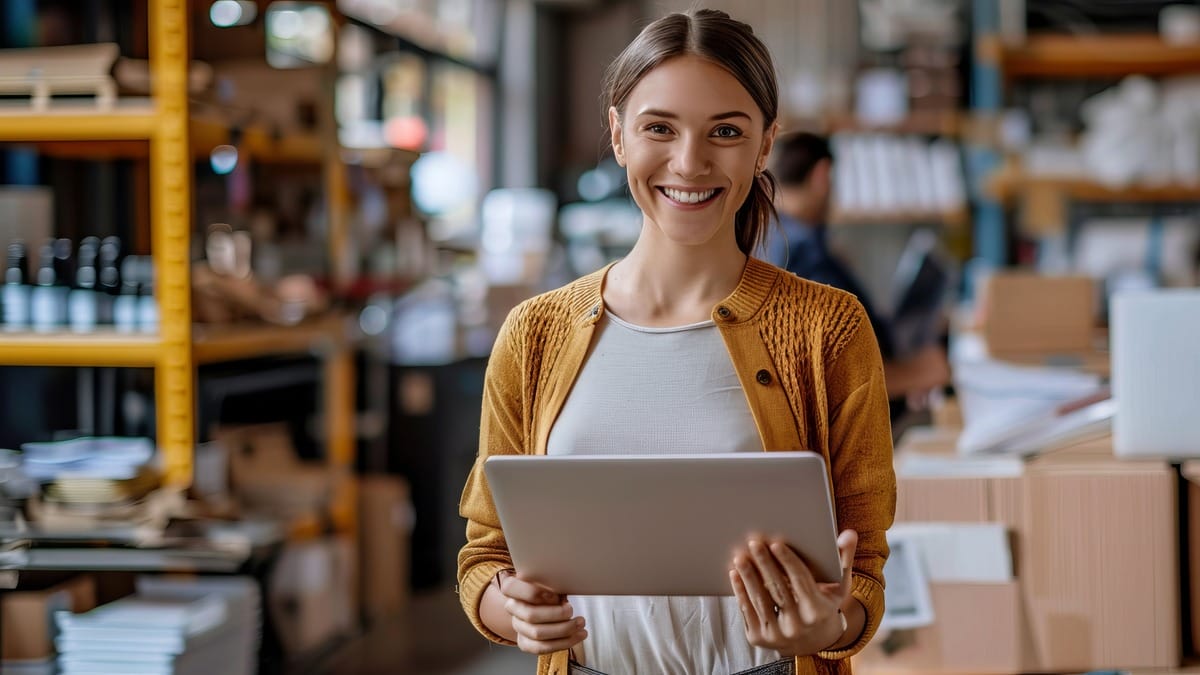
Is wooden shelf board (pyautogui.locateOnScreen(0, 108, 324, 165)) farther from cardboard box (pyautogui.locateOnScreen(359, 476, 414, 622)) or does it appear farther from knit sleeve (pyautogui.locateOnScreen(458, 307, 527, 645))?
knit sleeve (pyautogui.locateOnScreen(458, 307, 527, 645))

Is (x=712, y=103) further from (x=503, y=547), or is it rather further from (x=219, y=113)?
(x=219, y=113)

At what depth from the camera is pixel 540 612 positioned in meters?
1.15

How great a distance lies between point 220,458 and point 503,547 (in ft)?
7.50

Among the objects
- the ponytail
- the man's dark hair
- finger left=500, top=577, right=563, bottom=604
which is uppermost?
the man's dark hair

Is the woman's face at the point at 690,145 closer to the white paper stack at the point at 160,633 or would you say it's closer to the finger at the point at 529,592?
the finger at the point at 529,592

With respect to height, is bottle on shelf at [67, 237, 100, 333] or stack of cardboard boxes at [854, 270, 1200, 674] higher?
bottle on shelf at [67, 237, 100, 333]

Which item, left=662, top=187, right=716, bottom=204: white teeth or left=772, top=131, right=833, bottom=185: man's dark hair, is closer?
left=662, top=187, right=716, bottom=204: white teeth

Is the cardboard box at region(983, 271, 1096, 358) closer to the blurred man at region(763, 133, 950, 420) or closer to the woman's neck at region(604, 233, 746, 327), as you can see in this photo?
the blurred man at region(763, 133, 950, 420)

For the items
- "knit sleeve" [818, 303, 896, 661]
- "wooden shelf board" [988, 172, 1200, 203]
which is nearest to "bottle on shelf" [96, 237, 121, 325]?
"knit sleeve" [818, 303, 896, 661]

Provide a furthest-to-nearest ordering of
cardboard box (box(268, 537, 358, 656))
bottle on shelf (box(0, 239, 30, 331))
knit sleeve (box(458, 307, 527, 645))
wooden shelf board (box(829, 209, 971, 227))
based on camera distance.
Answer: wooden shelf board (box(829, 209, 971, 227)), cardboard box (box(268, 537, 358, 656)), bottle on shelf (box(0, 239, 30, 331)), knit sleeve (box(458, 307, 527, 645))

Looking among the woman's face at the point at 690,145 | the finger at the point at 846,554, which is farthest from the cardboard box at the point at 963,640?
the woman's face at the point at 690,145

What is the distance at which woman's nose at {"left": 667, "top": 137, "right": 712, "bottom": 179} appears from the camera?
45.4 inches

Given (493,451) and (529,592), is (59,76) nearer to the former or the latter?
(493,451)

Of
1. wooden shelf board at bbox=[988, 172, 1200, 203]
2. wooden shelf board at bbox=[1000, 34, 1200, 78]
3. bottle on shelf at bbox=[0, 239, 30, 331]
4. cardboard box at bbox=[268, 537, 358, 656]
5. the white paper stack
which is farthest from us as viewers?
wooden shelf board at bbox=[1000, 34, 1200, 78]
